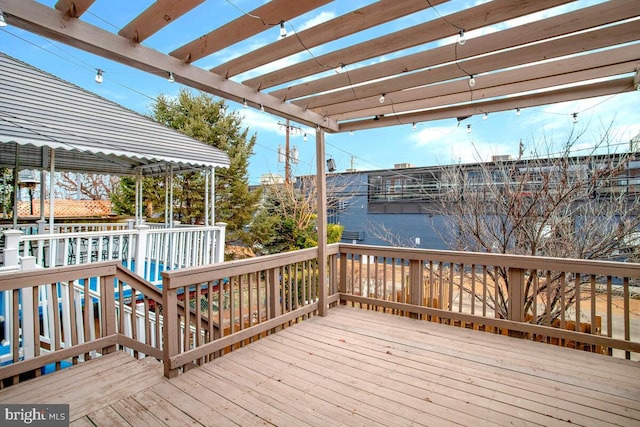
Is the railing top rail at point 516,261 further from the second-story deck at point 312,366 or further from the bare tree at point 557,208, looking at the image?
the bare tree at point 557,208

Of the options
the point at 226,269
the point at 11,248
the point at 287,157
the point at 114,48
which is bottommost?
the point at 226,269

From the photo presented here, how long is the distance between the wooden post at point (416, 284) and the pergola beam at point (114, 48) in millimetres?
2460

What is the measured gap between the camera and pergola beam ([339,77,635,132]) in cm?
283

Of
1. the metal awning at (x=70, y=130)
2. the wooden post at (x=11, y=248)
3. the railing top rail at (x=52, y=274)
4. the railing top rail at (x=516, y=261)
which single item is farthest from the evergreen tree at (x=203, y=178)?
the railing top rail at (x=52, y=274)

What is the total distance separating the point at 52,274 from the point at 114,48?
5.78 feet

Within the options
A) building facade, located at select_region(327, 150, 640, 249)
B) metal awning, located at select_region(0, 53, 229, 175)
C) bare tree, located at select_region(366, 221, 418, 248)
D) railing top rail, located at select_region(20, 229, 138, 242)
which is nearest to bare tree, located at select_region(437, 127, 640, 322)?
building facade, located at select_region(327, 150, 640, 249)

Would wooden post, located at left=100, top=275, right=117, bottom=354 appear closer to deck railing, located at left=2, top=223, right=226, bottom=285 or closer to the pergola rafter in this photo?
the pergola rafter

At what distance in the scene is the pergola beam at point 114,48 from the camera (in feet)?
5.62

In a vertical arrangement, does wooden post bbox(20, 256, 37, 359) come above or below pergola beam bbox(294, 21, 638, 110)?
below

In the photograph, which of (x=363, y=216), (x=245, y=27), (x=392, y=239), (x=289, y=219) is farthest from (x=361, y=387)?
(x=363, y=216)

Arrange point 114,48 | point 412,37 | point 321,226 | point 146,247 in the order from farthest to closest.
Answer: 1. point 146,247
2. point 321,226
3. point 412,37
4. point 114,48

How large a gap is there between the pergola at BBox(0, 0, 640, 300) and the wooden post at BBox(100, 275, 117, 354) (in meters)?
1.80

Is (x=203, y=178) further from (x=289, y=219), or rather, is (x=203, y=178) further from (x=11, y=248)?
(x=11, y=248)

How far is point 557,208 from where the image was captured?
15.9 ft
